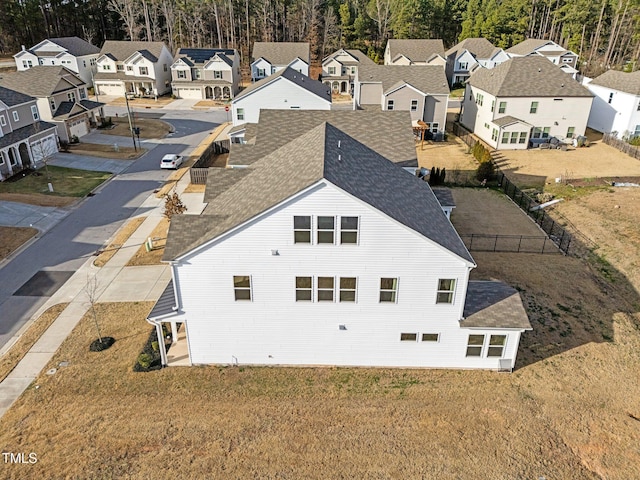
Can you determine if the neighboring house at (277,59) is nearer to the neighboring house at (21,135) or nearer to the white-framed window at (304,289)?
the neighboring house at (21,135)

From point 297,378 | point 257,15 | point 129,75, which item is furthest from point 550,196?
point 257,15

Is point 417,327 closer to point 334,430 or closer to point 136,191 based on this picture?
point 334,430

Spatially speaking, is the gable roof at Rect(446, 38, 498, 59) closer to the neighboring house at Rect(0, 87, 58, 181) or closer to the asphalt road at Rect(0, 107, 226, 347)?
the asphalt road at Rect(0, 107, 226, 347)

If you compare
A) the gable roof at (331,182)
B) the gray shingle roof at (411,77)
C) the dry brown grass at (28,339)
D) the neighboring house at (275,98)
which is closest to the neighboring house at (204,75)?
the gray shingle roof at (411,77)

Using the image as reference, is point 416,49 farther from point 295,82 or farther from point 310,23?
point 295,82

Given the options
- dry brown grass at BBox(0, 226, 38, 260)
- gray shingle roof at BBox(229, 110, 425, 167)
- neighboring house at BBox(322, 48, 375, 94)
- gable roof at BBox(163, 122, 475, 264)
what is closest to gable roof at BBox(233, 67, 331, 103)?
gray shingle roof at BBox(229, 110, 425, 167)

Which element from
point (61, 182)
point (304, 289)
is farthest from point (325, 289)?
point (61, 182)
